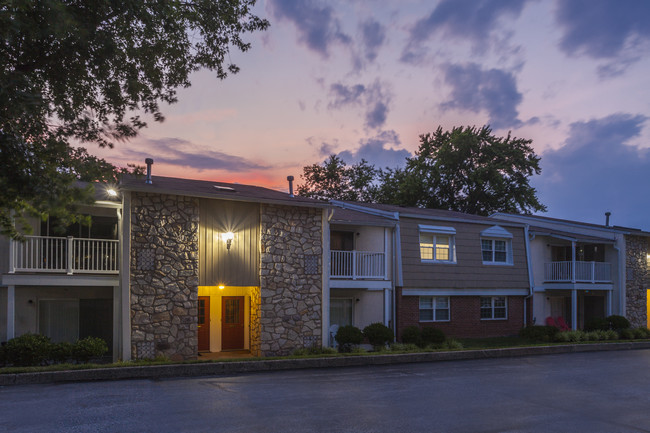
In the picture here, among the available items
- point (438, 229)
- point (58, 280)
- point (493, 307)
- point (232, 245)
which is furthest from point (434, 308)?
point (58, 280)

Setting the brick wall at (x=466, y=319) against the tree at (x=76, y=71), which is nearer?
the tree at (x=76, y=71)

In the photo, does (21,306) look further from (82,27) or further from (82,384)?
(82,27)

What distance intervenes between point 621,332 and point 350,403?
20.6 m

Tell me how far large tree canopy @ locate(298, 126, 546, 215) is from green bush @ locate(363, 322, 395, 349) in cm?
2394

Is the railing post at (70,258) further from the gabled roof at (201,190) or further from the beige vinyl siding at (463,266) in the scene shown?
the beige vinyl siding at (463,266)

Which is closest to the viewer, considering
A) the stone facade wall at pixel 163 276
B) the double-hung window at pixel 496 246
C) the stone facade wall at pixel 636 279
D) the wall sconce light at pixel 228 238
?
the stone facade wall at pixel 163 276

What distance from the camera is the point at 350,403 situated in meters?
10.4

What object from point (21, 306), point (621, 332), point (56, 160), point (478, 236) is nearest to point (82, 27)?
point (56, 160)

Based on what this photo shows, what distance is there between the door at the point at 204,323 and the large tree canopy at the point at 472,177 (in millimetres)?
25618

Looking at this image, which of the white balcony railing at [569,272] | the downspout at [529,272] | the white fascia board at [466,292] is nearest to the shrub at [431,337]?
the white fascia board at [466,292]

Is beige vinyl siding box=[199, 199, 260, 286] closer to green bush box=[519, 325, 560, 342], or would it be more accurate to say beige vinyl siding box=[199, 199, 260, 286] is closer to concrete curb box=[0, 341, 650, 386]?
concrete curb box=[0, 341, 650, 386]

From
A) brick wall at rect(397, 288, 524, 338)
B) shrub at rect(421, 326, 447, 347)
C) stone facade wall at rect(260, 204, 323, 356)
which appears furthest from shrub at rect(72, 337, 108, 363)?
brick wall at rect(397, 288, 524, 338)

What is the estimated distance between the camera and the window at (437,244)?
24.3 metres

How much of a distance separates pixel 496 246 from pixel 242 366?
15.3m
